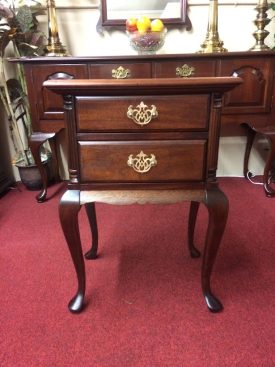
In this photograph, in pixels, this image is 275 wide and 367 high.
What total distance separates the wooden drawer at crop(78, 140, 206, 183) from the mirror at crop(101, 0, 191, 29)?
147 centimetres

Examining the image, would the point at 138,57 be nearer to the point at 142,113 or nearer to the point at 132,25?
the point at 132,25

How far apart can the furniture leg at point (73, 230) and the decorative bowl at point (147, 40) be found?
3.82ft

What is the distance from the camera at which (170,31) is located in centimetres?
199

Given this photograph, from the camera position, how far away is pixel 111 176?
2.75ft

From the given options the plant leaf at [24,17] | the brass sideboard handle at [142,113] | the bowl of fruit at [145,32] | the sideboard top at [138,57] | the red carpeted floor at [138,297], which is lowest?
the red carpeted floor at [138,297]

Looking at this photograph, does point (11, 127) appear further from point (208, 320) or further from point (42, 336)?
point (208, 320)

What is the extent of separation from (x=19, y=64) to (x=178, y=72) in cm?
98

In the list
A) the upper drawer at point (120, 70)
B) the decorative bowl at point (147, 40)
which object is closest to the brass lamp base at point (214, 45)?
the decorative bowl at point (147, 40)

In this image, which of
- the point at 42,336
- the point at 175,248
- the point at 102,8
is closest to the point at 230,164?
the point at 175,248

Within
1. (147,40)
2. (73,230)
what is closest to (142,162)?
(73,230)

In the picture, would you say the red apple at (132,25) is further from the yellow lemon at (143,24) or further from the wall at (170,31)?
the wall at (170,31)

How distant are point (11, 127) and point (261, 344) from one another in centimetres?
194

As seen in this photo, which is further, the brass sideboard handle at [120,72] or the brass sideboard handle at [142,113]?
the brass sideboard handle at [120,72]

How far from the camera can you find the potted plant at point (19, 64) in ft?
5.47
